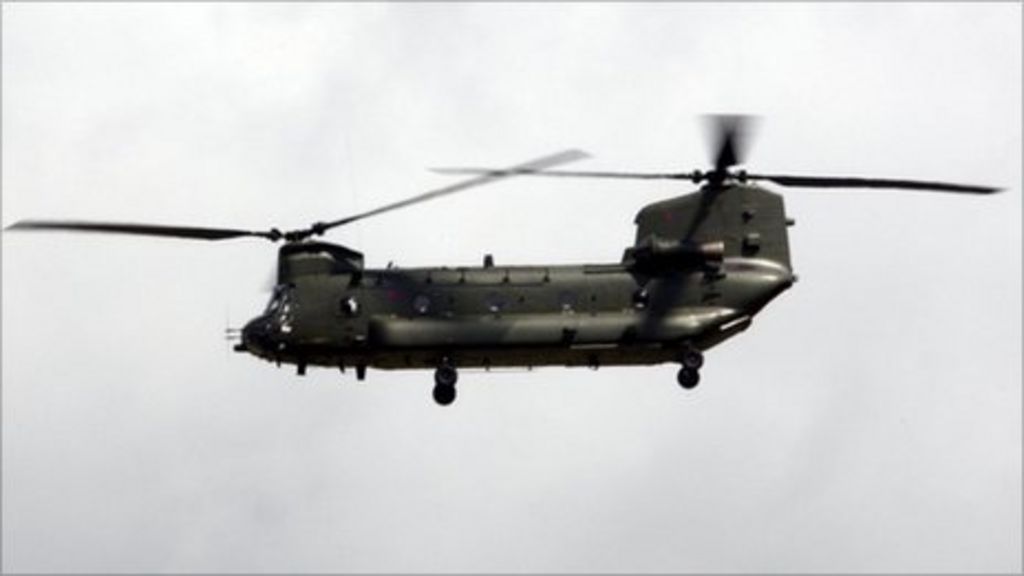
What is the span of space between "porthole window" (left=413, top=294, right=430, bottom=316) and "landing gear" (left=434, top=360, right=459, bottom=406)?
1551 mm

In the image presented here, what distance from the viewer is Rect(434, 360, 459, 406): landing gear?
42.0 metres

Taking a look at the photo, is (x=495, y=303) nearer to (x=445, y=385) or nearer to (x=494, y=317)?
(x=494, y=317)

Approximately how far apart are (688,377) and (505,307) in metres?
4.98

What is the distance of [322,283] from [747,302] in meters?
11.0

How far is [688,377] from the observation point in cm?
4278

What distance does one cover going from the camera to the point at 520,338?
4209cm

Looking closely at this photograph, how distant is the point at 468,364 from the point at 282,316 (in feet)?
16.0

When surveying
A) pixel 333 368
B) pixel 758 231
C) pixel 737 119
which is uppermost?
pixel 737 119

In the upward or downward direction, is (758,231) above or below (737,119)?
below

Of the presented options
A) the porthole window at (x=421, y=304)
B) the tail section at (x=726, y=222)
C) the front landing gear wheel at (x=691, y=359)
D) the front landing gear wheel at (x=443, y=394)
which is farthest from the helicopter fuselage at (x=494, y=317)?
the tail section at (x=726, y=222)

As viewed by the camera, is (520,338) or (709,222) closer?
(520,338)

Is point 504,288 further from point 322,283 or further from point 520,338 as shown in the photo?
point 322,283

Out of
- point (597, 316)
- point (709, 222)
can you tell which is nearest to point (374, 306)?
point (597, 316)

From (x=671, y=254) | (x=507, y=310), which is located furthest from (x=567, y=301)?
(x=671, y=254)
